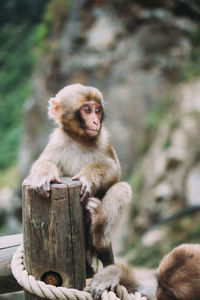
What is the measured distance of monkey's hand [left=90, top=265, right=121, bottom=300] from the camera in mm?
2355

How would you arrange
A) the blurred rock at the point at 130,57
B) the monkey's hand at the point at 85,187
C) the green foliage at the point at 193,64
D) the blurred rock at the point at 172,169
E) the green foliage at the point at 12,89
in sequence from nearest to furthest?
the monkey's hand at the point at 85,187 → the blurred rock at the point at 172,169 → the green foliage at the point at 193,64 → the blurred rock at the point at 130,57 → the green foliage at the point at 12,89

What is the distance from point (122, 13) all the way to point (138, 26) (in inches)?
18.3

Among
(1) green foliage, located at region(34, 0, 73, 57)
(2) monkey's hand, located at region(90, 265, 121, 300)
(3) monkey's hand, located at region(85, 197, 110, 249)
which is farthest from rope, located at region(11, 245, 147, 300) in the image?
(1) green foliage, located at region(34, 0, 73, 57)

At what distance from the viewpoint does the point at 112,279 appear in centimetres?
249

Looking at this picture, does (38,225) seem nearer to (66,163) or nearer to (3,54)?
(66,163)

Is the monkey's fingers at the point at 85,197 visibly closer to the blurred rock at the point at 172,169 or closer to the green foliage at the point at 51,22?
the blurred rock at the point at 172,169

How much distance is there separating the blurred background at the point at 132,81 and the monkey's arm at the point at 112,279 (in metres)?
4.47

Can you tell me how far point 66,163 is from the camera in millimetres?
3186

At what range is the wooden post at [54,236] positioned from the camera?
225 centimetres

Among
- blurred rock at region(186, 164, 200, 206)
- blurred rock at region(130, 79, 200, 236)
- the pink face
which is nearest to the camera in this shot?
the pink face

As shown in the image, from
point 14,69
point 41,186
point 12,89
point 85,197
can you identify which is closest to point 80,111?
point 85,197

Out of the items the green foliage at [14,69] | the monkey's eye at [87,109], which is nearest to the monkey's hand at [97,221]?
the monkey's eye at [87,109]

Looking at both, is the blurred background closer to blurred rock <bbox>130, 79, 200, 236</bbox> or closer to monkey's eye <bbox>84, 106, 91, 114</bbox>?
blurred rock <bbox>130, 79, 200, 236</bbox>

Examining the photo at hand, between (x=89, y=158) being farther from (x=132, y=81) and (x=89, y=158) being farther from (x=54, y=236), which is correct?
(x=132, y=81)
